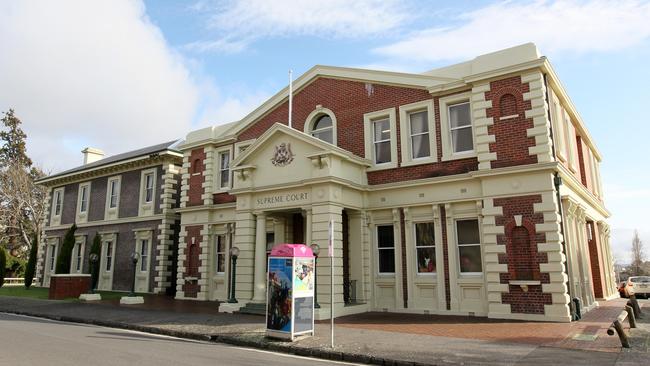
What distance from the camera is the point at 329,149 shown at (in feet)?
52.2

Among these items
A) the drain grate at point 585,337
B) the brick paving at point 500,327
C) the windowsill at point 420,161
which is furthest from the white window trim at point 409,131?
Result: the drain grate at point 585,337

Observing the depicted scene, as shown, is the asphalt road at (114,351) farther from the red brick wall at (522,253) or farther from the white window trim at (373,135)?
the white window trim at (373,135)

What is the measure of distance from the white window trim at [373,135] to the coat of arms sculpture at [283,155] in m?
3.12

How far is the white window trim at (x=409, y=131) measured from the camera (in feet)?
54.5

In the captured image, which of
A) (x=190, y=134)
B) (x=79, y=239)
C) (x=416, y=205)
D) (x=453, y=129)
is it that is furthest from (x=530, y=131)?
(x=79, y=239)

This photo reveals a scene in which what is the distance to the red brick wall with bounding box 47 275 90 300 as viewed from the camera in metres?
22.7

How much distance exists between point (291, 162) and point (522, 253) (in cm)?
862

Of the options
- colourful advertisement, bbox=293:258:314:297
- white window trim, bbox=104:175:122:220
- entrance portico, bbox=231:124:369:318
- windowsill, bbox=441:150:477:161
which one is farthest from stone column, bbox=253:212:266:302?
white window trim, bbox=104:175:122:220

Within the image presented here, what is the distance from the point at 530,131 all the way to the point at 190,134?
17240mm

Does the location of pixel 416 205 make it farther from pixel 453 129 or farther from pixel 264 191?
pixel 264 191

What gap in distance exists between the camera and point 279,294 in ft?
37.6

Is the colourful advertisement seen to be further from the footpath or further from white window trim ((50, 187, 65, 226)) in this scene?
white window trim ((50, 187, 65, 226))

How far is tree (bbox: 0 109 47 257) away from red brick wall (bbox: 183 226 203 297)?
79.5ft

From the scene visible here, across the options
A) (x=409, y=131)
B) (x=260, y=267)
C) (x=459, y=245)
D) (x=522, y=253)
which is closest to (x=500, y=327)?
(x=522, y=253)
